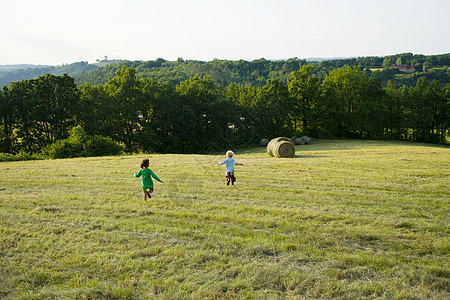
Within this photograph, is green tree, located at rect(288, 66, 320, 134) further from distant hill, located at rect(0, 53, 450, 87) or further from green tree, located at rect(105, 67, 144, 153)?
distant hill, located at rect(0, 53, 450, 87)

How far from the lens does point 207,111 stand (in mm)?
39688

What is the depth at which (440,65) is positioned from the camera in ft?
374

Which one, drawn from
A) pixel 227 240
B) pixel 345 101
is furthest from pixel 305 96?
pixel 227 240

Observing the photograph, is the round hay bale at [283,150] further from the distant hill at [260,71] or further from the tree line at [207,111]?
the distant hill at [260,71]

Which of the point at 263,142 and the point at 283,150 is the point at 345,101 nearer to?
the point at 263,142

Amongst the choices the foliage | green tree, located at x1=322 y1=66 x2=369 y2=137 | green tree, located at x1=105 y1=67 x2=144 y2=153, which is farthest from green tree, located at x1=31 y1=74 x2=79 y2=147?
green tree, located at x1=322 y1=66 x2=369 y2=137

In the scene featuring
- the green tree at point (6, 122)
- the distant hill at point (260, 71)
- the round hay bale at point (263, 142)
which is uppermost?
the distant hill at point (260, 71)

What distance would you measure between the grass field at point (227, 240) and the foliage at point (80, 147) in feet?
42.2

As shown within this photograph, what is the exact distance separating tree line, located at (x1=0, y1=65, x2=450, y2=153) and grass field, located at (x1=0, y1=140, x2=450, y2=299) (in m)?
22.0

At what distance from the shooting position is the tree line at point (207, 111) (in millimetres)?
31875

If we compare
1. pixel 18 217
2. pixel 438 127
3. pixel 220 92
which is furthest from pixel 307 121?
pixel 18 217

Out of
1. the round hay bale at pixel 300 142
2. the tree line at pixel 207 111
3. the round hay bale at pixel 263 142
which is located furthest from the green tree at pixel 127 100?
the round hay bale at pixel 300 142

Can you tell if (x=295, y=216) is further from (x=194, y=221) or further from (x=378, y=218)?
(x=194, y=221)

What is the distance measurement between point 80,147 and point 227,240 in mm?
22316
